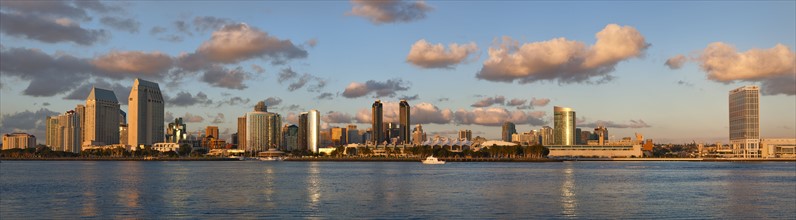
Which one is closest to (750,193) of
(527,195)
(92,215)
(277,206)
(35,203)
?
(527,195)

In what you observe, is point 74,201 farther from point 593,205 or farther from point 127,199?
point 593,205

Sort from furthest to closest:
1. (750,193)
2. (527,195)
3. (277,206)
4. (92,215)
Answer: (750,193) → (527,195) → (277,206) → (92,215)

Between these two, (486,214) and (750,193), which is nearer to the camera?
(486,214)

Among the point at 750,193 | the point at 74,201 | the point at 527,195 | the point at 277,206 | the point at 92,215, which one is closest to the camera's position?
the point at 92,215

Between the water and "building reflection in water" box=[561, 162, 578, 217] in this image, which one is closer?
the water

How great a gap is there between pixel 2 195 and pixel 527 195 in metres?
50.7

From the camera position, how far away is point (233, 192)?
80500mm

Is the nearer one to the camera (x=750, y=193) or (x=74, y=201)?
(x=74, y=201)

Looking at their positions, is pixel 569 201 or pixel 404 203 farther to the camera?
pixel 569 201

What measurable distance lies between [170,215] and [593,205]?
33.0m

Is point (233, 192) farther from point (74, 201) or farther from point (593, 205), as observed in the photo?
point (593, 205)

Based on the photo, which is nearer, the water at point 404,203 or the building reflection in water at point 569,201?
the water at point 404,203

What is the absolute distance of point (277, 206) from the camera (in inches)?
2463

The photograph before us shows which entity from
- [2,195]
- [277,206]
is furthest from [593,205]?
[2,195]
